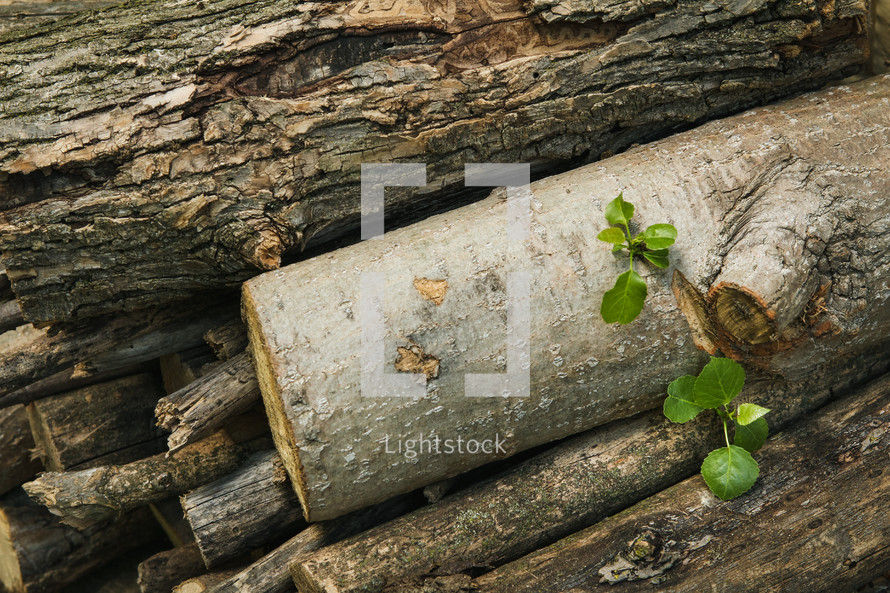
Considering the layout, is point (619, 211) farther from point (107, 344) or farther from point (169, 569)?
point (169, 569)

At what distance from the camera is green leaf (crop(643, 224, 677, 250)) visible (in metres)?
2.27

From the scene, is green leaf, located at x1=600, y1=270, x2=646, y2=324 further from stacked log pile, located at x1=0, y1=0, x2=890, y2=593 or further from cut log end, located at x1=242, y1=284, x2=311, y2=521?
cut log end, located at x1=242, y1=284, x2=311, y2=521

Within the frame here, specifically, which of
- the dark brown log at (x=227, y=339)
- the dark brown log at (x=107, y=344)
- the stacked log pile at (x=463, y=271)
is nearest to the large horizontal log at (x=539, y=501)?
the stacked log pile at (x=463, y=271)

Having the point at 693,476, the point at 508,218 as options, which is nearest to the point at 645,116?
the point at 508,218

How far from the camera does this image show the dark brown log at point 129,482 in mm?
2480

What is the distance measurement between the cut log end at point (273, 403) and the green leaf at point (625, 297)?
1031 millimetres

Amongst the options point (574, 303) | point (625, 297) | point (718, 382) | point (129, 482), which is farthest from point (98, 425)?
point (718, 382)

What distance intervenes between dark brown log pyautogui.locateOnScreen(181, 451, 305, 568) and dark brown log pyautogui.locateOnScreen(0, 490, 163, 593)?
2.86ft

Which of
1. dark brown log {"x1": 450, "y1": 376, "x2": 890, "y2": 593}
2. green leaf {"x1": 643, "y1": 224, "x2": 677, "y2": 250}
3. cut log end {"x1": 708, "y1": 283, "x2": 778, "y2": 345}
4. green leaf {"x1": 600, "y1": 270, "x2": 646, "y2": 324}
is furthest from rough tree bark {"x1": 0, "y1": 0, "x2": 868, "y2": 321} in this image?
dark brown log {"x1": 450, "y1": 376, "x2": 890, "y2": 593}

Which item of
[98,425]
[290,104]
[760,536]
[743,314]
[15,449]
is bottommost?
[760,536]

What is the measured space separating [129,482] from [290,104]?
1.39 meters

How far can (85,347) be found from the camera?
2.71 meters

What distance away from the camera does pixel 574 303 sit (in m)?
2.31

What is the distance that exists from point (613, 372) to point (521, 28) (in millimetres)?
1233
